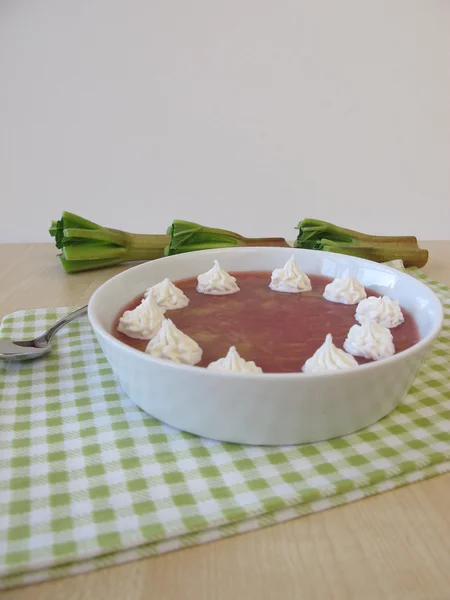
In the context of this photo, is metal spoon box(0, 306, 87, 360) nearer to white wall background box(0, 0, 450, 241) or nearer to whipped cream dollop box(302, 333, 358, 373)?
whipped cream dollop box(302, 333, 358, 373)

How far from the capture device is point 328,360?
83 cm

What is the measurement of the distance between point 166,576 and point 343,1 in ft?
7.00

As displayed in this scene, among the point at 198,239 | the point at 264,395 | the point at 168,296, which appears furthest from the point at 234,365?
the point at 198,239

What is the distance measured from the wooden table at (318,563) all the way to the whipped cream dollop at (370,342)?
0.21m

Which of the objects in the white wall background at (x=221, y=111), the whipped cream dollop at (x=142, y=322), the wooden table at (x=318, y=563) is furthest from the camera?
the white wall background at (x=221, y=111)

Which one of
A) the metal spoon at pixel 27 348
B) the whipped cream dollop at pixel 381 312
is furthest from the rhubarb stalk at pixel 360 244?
the metal spoon at pixel 27 348

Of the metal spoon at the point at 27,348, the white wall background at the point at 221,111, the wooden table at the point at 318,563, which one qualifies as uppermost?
the white wall background at the point at 221,111

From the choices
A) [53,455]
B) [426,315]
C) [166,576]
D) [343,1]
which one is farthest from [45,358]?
[343,1]

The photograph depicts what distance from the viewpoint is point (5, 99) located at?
7.09 ft

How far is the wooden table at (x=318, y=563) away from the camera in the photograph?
1.94ft

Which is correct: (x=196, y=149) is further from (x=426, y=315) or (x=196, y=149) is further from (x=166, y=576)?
(x=166, y=576)

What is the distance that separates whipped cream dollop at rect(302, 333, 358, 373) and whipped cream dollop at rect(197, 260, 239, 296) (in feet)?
1.21

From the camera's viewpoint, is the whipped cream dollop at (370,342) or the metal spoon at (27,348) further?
the metal spoon at (27,348)

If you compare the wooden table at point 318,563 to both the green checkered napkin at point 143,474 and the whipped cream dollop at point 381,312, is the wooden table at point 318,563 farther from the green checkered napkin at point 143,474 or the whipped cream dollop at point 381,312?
the whipped cream dollop at point 381,312
